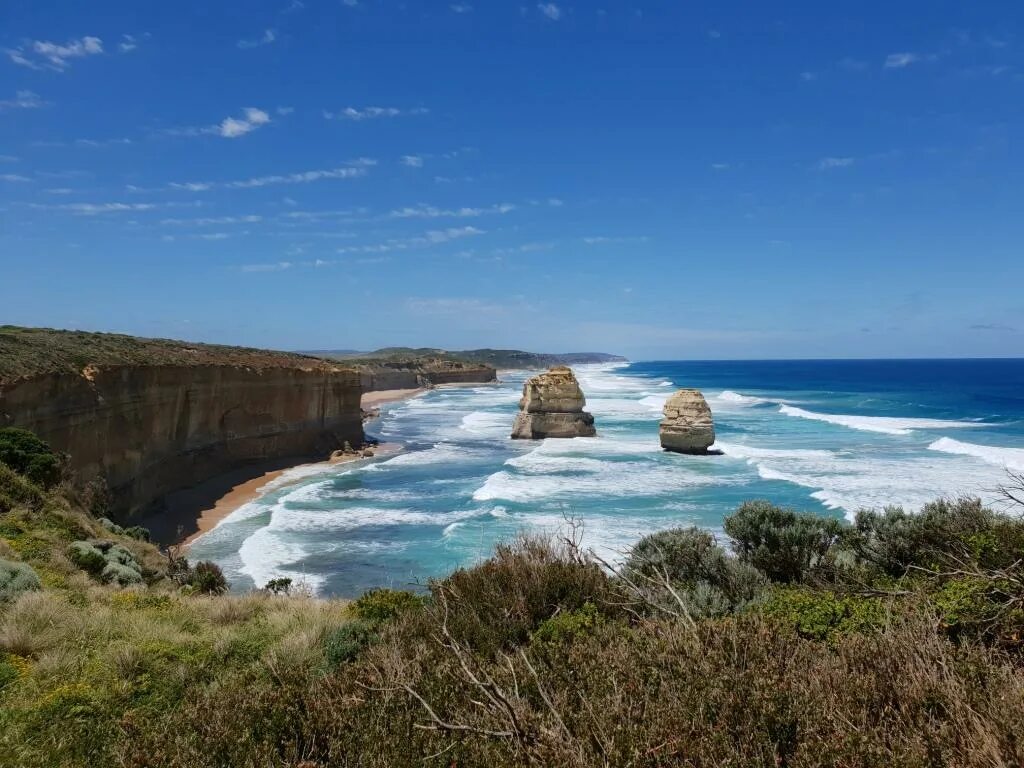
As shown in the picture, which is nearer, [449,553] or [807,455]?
[449,553]

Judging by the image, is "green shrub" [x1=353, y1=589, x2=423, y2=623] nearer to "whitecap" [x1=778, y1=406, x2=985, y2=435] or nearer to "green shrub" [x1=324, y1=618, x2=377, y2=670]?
"green shrub" [x1=324, y1=618, x2=377, y2=670]

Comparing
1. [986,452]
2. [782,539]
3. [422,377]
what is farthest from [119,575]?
[422,377]

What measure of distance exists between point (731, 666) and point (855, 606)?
8.20 feet

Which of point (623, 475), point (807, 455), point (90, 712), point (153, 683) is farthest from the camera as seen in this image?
point (807, 455)

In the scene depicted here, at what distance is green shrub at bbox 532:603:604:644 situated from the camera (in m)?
5.24

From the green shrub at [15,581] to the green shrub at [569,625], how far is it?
6.04 meters

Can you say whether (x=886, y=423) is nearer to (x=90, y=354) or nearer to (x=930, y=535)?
(x=930, y=535)

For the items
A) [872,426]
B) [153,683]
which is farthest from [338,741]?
[872,426]

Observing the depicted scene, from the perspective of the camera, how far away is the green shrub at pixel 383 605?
24.2ft

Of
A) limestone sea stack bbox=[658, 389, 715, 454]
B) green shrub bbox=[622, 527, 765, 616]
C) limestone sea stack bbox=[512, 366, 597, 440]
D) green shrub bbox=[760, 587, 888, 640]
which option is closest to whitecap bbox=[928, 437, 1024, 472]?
limestone sea stack bbox=[658, 389, 715, 454]

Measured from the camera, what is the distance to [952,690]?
326cm

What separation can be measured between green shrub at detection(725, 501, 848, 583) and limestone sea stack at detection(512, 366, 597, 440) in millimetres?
32366

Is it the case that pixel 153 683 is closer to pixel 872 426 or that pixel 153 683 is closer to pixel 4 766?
pixel 4 766

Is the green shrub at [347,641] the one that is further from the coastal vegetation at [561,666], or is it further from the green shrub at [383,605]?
the green shrub at [383,605]
